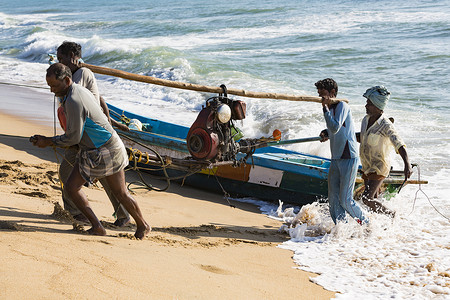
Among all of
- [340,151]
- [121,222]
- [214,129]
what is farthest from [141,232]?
[340,151]

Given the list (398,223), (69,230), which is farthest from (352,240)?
(69,230)

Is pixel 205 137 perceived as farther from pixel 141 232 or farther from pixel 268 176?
pixel 268 176

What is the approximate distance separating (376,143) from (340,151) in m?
0.51

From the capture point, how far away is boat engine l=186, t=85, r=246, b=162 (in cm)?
528

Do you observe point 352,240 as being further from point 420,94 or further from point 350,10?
point 350,10

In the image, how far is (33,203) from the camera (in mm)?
5395

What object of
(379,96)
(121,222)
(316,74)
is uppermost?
(316,74)

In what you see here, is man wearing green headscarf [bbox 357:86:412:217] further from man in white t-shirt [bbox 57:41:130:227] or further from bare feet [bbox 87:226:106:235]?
bare feet [bbox 87:226:106:235]

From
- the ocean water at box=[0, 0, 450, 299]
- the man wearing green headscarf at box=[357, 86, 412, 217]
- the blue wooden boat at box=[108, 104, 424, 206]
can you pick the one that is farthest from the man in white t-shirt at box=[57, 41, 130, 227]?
the man wearing green headscarf at box=[357, 86, 412, 217]

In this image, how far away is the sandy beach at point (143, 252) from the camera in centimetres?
344

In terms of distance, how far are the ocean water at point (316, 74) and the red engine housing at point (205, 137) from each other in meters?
1.15

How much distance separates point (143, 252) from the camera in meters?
4.29

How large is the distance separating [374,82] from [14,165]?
1217 centimetres

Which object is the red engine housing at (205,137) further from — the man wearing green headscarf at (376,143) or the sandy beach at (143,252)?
the man wearing green headscarf at (376,143)
